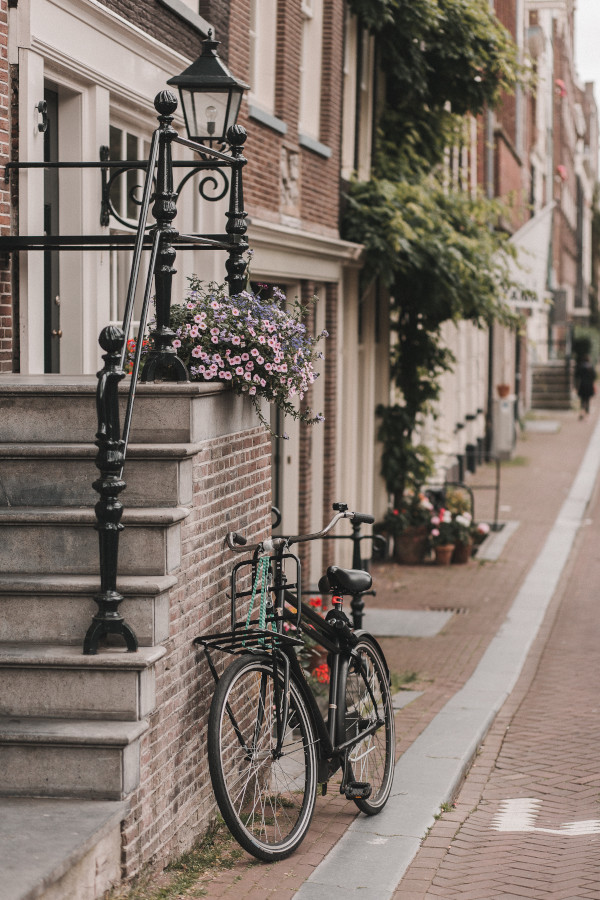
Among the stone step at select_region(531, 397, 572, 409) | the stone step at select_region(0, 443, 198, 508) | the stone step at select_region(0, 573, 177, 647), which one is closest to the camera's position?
the stone step at select_region(0, 573, 177, 647)

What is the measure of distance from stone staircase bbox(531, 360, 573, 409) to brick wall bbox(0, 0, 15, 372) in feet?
116

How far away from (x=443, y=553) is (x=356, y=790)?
9.58m

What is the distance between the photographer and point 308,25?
509 inches

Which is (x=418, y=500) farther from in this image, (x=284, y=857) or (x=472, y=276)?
(x=284, y=857)

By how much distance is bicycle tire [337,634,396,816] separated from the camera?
574 cm

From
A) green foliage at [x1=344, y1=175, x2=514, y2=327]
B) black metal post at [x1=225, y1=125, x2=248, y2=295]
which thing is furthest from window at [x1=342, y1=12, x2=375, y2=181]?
black metal post at [x1=225, y1=125, x2=248, y2=295]

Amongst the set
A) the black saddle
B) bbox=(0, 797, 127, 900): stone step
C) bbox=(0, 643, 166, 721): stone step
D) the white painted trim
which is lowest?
bbox=(0, 797, 127, 900): stone step

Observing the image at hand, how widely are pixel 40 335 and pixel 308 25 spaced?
6968mm

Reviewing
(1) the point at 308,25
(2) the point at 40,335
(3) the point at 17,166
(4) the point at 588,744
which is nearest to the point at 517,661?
(4) the point at 588,744

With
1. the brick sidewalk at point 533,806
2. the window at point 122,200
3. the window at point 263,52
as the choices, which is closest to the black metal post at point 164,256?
the brick sidewalk at point 533,806

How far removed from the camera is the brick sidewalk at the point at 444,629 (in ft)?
16.6

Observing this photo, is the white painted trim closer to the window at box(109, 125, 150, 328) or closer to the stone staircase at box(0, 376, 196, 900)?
the window at box(109, 125, 150, 328)

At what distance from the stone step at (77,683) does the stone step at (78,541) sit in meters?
0.36

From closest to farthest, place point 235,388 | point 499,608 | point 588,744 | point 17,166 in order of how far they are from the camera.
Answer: point 235,388, point 17,166, point 588,744, point 499,608
